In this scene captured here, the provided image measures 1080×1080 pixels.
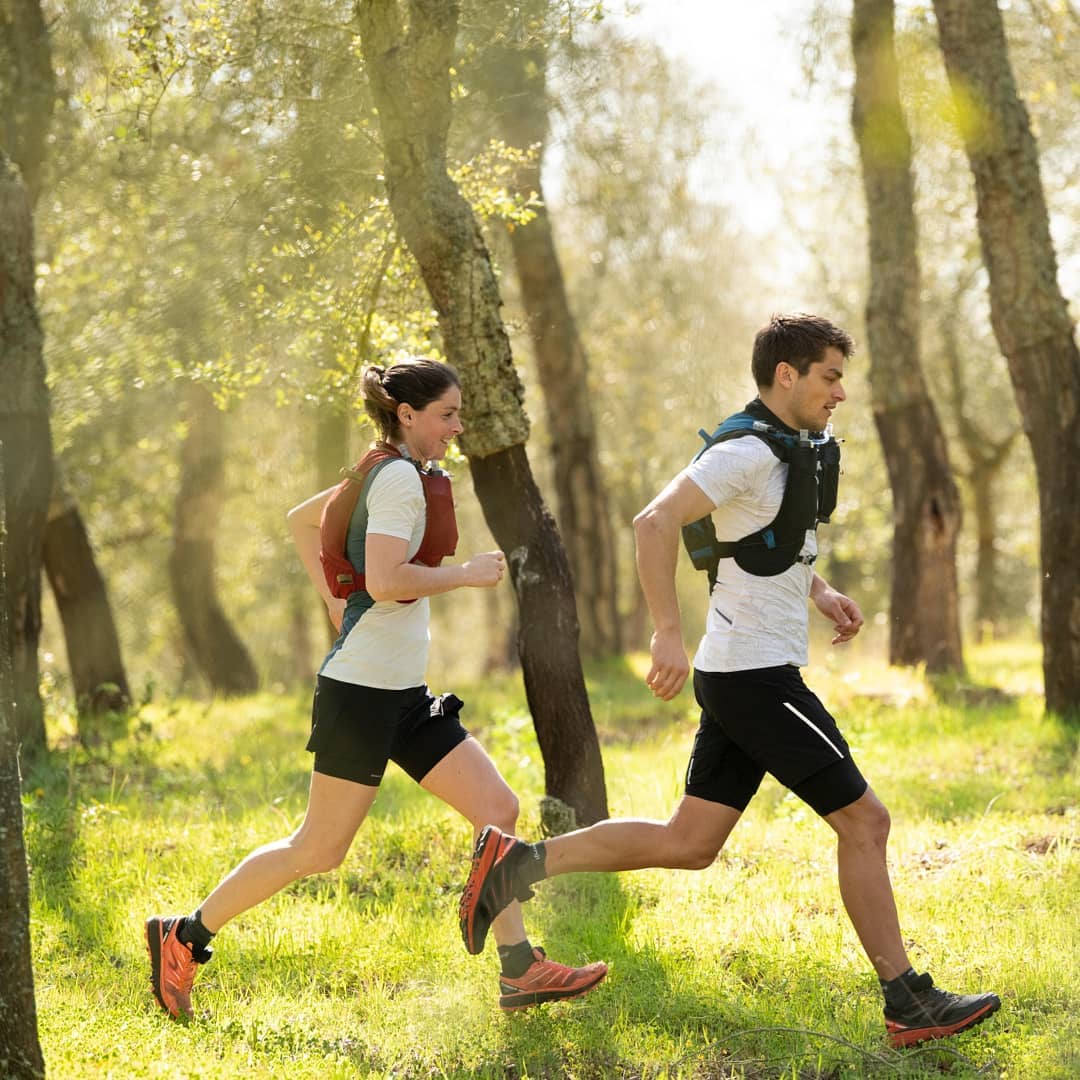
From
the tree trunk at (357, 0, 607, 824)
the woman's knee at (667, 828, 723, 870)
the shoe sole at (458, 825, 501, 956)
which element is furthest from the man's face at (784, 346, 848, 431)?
the tree trunk at (357, 0, 607, 824)

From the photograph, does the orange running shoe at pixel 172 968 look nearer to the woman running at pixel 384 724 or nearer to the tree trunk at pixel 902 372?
the woman running at pixel 384 724

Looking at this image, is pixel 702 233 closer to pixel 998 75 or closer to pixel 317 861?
pixel 998 75

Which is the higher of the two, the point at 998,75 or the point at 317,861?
the point at 998,75

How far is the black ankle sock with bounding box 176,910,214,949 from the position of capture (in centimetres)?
438

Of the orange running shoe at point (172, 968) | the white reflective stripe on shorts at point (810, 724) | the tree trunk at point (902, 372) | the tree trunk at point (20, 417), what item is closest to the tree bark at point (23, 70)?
the tree trunk at point (20, 417)

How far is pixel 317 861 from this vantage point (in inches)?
170

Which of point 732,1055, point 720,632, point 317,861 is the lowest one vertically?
point 732,1055

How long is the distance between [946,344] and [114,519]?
53.1ft

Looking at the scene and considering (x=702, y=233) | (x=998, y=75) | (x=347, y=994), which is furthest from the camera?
(x=702, y=233)

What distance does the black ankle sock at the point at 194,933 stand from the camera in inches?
Result: 172

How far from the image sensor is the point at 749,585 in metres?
4.07

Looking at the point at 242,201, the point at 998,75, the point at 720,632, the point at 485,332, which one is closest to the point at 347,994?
the point at 720,632

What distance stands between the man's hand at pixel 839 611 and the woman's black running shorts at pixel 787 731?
1.39 ft

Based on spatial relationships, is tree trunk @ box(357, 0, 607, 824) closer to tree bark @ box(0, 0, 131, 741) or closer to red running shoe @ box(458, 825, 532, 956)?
red running shoe @ box(458, 825, 532, 956)
